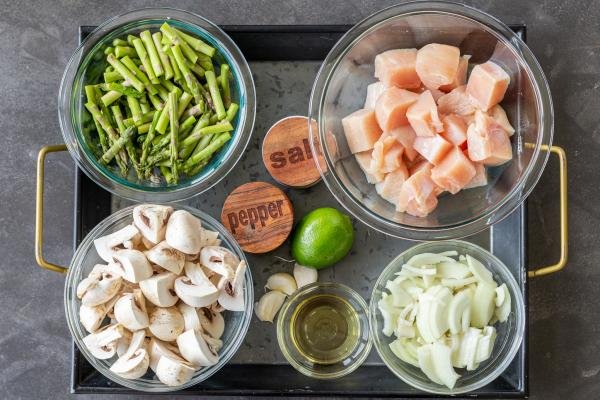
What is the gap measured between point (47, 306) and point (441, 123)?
1.24 metres

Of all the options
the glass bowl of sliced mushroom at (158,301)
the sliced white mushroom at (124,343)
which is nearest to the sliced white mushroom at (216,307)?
the glass bowl of sliced mushroom at (158,301)

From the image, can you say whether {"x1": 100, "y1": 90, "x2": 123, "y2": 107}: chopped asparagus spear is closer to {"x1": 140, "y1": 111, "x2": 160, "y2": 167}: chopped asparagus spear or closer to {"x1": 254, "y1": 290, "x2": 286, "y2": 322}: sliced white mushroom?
{"x1": 140, "y1": 111, "x2": 160, "y2": 167}: chopped asparagus spear

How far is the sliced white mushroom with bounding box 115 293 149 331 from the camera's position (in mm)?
1671

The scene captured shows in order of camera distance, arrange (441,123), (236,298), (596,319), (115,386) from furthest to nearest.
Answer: (596,319), (115,386), (236,298), (441,123)

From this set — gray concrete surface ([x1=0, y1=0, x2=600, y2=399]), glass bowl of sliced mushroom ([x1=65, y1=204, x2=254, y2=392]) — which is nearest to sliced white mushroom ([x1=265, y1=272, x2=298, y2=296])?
glass bowl of sliced mushroom ([x1=65, y1=204, x2=254, y2=392])

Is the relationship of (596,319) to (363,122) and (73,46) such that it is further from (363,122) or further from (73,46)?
(73,46)

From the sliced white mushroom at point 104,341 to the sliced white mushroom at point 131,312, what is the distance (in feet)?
0.09

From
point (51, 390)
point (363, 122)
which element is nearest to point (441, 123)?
point (363, 122)

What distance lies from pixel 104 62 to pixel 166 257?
591 millimetres

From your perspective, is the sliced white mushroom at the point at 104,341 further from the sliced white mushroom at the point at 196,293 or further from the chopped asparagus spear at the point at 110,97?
the chopped asparagus spear at the point at 110,97

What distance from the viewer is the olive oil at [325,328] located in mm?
1922

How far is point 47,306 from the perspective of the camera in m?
2.02

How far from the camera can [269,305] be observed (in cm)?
190

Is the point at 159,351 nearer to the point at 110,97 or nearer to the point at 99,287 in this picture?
the point at 99,287
